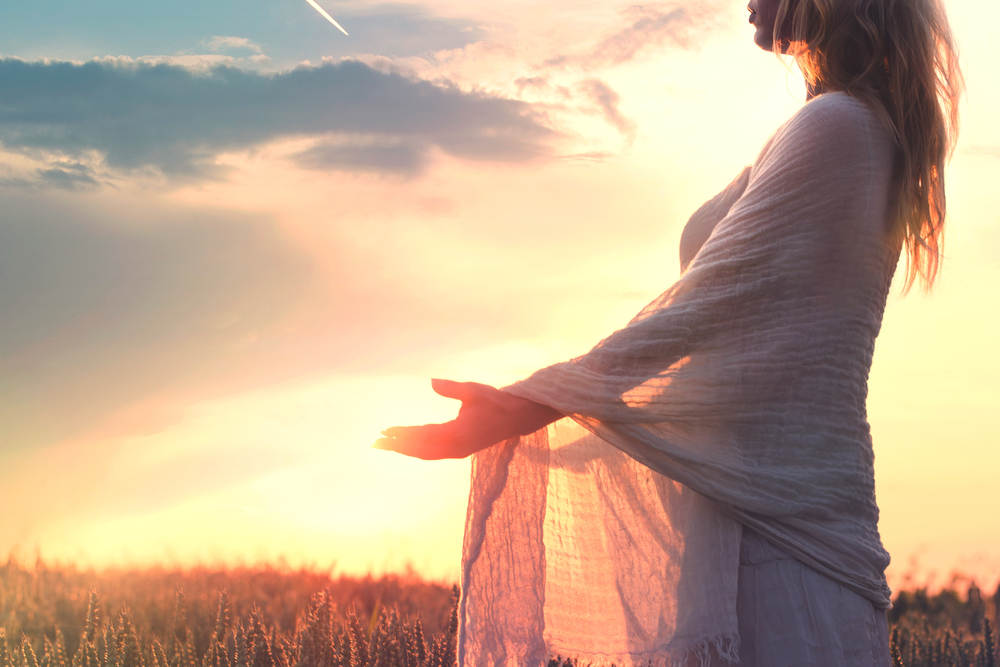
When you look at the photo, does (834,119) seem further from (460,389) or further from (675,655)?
(675,655)

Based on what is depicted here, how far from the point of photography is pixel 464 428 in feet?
5.04

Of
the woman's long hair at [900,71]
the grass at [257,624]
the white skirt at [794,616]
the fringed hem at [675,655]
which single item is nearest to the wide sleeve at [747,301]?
the woman's long hair at [900,71]

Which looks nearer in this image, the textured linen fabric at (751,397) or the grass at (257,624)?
the textured linen fabric at (751,397)

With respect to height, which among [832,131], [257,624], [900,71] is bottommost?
[257,624]

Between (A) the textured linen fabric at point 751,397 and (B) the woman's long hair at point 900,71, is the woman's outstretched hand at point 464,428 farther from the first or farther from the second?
(B) the woman's long hair at point 900,71

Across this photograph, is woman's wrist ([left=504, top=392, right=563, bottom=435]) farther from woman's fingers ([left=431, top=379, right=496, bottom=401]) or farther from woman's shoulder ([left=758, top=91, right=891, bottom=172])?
woman's shoulder ([left=758, top=91, right=891, bottom=172])

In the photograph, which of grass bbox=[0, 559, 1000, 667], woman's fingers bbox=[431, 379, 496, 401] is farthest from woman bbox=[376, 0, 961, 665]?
grass bbox=[0, 559, 1000, 667]

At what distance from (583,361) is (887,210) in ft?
2.15

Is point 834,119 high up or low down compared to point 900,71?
down

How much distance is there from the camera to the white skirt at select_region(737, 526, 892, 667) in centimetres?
147

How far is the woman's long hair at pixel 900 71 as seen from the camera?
165 cm

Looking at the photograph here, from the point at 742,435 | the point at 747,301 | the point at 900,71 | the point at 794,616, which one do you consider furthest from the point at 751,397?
the point at 900,71

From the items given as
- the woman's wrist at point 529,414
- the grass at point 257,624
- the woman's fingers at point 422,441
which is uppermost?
the woman's wrist at point 529,414

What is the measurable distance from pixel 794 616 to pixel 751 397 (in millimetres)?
378
